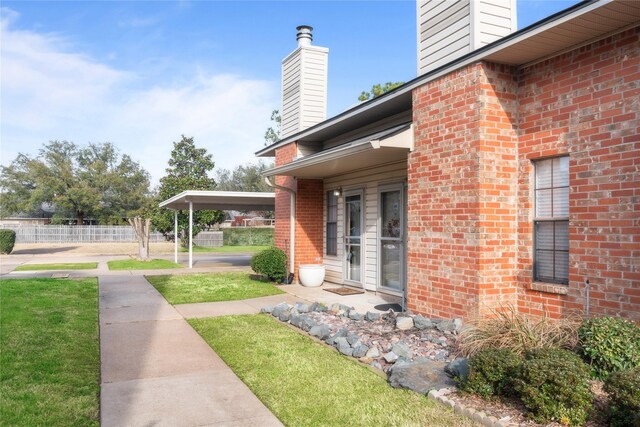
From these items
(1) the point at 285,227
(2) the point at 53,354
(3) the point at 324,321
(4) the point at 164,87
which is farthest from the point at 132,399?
(4) the point at 164,87

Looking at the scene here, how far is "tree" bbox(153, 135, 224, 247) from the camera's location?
2699 cm

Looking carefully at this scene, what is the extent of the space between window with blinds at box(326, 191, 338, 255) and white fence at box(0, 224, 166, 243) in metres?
29.7

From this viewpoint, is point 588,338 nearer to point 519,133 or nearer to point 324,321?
point 519,133

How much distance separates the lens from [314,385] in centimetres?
462

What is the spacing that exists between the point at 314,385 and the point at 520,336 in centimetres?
200

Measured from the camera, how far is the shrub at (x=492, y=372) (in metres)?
3.95

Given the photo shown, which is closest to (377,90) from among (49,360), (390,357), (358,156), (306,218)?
(306,218)

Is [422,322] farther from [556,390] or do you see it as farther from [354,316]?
[556,390]

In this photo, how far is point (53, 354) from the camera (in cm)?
559

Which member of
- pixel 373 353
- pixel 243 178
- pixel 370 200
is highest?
pixel 243 178

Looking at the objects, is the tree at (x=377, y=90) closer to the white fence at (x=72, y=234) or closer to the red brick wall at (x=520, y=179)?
the red brick wall at (x=520, y=179)

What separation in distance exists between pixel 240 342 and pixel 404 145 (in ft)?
12.3

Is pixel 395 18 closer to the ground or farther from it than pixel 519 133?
farther from it

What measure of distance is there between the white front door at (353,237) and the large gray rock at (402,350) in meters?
5.21
